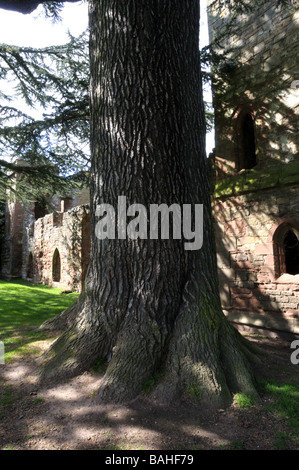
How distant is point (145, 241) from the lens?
9.79 feet

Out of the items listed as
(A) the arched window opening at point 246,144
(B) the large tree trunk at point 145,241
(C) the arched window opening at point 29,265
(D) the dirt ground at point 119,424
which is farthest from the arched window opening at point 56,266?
(D) the dirt ground at point 119,424

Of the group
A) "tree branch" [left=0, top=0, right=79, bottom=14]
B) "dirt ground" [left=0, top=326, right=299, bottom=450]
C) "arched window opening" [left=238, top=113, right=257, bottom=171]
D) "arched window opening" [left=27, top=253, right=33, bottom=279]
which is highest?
"tree branch" [left=0, top=0, right=79, bottom=14]

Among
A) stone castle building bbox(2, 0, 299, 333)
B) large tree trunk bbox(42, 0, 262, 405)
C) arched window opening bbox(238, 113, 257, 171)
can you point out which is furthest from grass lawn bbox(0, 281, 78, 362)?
arched window opening bbox(238, 113, 257, 171)

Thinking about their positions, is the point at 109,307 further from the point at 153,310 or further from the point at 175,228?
the point at 175,228

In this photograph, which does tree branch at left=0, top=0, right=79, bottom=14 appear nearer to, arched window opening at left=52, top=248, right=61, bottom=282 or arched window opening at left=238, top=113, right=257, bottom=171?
arched window opening at left=238, top=113, right=257, bottom=171

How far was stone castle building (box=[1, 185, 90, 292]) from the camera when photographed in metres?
11.8

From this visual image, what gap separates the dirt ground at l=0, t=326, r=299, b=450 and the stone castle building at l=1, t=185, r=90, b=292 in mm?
7800

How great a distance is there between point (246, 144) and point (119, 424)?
22.5 ft

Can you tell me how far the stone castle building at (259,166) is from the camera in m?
6.17

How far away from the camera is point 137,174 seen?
3.00 metres

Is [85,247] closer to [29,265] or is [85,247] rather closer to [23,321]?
[23,321]

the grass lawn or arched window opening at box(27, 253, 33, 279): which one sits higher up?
arched window opening at box(27, 253, 33, 279)

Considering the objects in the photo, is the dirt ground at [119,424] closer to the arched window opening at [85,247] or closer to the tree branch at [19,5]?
the tree branch at [19,5]
